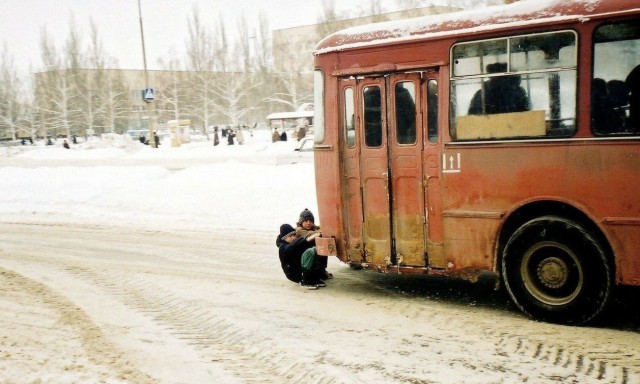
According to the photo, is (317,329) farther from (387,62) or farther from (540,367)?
(387,62)

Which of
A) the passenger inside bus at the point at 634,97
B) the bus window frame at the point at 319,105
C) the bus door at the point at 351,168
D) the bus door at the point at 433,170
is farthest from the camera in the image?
the bus window frame at the point at 319,105

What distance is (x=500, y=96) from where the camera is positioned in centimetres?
647

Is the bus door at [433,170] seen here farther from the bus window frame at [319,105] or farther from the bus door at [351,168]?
the bus window frame at [319,105]

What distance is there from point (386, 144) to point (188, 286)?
3.51 meters

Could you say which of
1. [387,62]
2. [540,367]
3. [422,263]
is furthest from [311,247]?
[540,367]

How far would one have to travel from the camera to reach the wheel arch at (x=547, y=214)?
19.7 ft

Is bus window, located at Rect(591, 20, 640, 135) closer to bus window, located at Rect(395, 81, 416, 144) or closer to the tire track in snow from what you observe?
bus window, located at Rect(395, 81, 416, 144)

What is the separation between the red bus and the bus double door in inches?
0.6

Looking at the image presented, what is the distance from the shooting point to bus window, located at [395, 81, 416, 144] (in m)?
7.12

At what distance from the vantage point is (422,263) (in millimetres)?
7172

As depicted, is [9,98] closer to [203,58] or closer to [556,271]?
[203,58]

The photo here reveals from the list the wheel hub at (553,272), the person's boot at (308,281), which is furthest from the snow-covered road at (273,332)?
the wheel hub at (553,272)

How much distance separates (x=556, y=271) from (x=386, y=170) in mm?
2254

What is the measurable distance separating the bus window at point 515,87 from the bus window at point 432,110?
0.21 m
